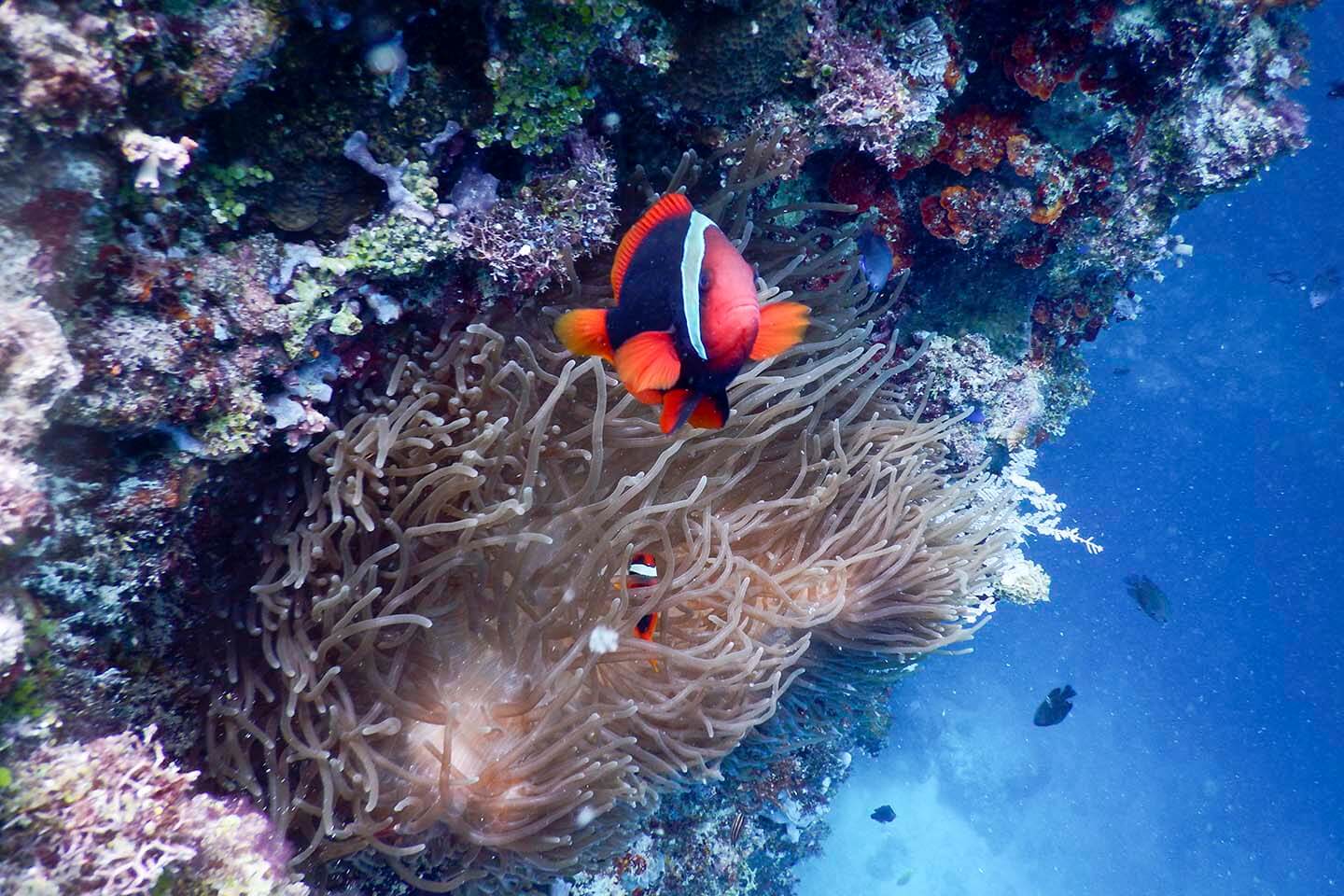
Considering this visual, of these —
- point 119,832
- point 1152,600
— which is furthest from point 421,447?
point 1152,600

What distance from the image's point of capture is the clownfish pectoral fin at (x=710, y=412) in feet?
4.74

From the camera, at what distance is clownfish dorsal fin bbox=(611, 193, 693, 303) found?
146 centimetres

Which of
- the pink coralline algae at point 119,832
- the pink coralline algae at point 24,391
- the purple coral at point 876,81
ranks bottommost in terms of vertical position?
the pink coralline algae at point 119,832

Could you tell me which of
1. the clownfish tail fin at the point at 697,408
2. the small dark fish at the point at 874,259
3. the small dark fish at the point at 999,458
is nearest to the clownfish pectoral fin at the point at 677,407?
the clownfish tail fin at the point at 697,408

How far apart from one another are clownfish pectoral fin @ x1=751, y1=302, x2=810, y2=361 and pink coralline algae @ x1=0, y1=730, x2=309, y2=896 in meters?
1.38

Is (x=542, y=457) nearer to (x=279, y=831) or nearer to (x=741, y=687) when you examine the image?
(x=741, y=687)

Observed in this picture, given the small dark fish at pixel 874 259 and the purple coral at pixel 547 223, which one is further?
the small dark fish at pixel 874 259

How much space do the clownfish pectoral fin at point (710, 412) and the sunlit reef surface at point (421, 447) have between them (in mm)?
783

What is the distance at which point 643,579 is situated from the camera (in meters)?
2.38

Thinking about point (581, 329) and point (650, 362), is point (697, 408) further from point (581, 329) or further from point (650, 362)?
point (581, 329)

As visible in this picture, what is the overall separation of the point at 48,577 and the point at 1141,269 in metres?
5.32

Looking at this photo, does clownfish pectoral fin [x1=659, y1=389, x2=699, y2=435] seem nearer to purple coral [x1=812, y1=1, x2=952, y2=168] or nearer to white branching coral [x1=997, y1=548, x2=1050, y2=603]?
purple coral [x1=812, y1=1, x2=952, y2=168]

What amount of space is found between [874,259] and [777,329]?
6.82 ft

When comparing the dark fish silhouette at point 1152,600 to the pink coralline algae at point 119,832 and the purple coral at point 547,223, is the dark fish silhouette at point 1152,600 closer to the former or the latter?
the purple coral at point 547,223
